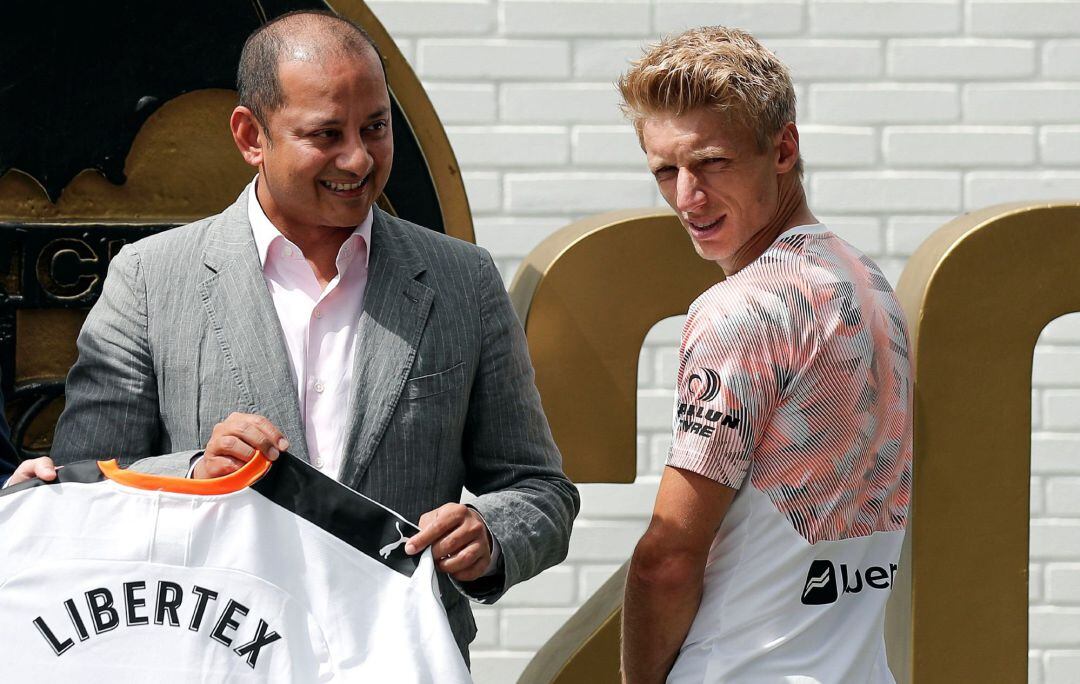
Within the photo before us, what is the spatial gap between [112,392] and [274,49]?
442 millimetres

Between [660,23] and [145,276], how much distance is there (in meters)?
1.55

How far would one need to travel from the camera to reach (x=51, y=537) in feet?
4.44

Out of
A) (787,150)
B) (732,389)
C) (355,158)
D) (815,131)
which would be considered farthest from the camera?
(815,131)

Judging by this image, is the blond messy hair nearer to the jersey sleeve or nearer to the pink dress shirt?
the jersey sleeve

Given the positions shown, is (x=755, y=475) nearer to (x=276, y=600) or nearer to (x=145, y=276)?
(x=276, y=600)

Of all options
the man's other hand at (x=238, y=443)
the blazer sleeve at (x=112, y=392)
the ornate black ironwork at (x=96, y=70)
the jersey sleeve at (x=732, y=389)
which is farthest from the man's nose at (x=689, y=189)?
the ornate black ironwork at (x=96, y=70)

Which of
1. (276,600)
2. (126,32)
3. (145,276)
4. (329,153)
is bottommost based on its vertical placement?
(276,600)

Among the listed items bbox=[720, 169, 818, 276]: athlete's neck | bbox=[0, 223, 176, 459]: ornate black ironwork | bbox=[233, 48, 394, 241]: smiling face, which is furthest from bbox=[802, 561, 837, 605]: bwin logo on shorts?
bbox=[0, 223, 176, 459]: ornate black ironwork

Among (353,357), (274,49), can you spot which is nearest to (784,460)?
(353,357)

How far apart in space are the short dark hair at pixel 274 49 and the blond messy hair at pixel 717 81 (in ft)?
1.24

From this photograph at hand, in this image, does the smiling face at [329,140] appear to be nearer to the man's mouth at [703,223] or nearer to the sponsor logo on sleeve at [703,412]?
the man's mouth at [703,223]

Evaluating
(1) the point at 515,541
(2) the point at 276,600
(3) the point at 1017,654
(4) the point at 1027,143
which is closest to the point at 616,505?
(3) the point at 1017,654

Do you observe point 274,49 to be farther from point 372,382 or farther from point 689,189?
point 689,189

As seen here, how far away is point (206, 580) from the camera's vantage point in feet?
4.46
